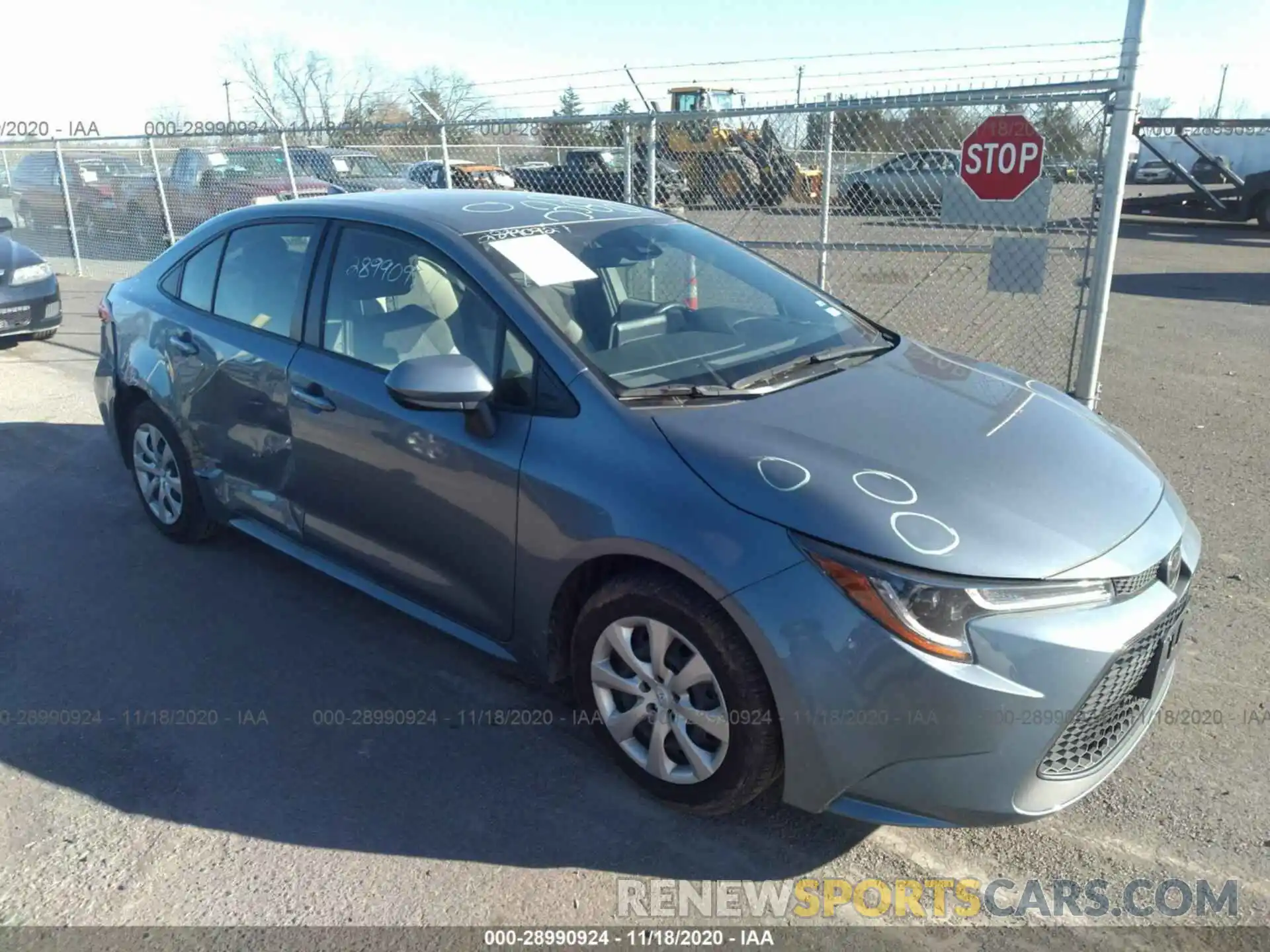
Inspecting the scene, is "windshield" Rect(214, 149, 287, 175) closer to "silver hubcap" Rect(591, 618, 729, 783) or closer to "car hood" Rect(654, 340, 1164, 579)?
"car hood" Rect(654, 340, 1164, 579)

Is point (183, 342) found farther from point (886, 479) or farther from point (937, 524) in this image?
point (937, 524)

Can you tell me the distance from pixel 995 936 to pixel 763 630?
0.96 metres

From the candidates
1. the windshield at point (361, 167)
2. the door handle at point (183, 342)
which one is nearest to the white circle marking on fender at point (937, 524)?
the door handle at point (183, 342)

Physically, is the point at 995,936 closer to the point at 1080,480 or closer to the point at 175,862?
the point at 1080,480

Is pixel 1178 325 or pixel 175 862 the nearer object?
pixel 175 862

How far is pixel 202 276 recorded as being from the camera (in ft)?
14.9

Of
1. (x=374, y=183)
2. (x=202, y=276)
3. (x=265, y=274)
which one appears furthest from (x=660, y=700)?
(x=374, y=183)

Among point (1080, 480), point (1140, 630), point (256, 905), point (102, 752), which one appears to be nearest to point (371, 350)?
point (102, 752)

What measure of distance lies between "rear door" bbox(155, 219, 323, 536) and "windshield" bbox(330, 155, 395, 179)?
395 inches

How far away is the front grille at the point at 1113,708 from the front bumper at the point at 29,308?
984cm

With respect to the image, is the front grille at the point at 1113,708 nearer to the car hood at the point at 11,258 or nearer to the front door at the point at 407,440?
the front door at the point at 407,440

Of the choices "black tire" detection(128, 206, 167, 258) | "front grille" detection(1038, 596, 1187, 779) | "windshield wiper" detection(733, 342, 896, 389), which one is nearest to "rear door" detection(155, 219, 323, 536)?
"windshield wiper" detection(733, 342, 896, 389)

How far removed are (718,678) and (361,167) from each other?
14.4 m

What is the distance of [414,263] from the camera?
3.61 m
